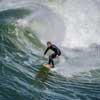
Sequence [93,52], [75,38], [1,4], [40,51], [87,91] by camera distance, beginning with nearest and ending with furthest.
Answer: [87,91] → [40,51] → [93,52] → [75,38] → [1,4]

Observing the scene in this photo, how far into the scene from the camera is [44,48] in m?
23.9

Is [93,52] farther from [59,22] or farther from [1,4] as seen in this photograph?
[1,4]

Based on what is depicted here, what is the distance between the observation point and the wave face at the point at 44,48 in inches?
761

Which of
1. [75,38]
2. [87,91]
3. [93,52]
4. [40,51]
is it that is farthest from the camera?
[75,38]

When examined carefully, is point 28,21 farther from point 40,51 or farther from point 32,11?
point 40,51

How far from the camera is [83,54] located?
79.9 ft

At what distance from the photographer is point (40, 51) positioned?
77.0 feet

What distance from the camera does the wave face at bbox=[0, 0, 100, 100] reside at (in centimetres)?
1933

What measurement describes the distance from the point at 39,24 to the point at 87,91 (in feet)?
26.8

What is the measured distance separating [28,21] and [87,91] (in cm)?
838

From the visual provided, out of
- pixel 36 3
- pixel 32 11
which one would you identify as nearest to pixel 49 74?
pixel 32 11

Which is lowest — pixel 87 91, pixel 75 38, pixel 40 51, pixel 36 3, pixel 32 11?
pixel 87 91

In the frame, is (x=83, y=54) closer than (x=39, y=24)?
Yes

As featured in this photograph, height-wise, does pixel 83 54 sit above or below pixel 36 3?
below
